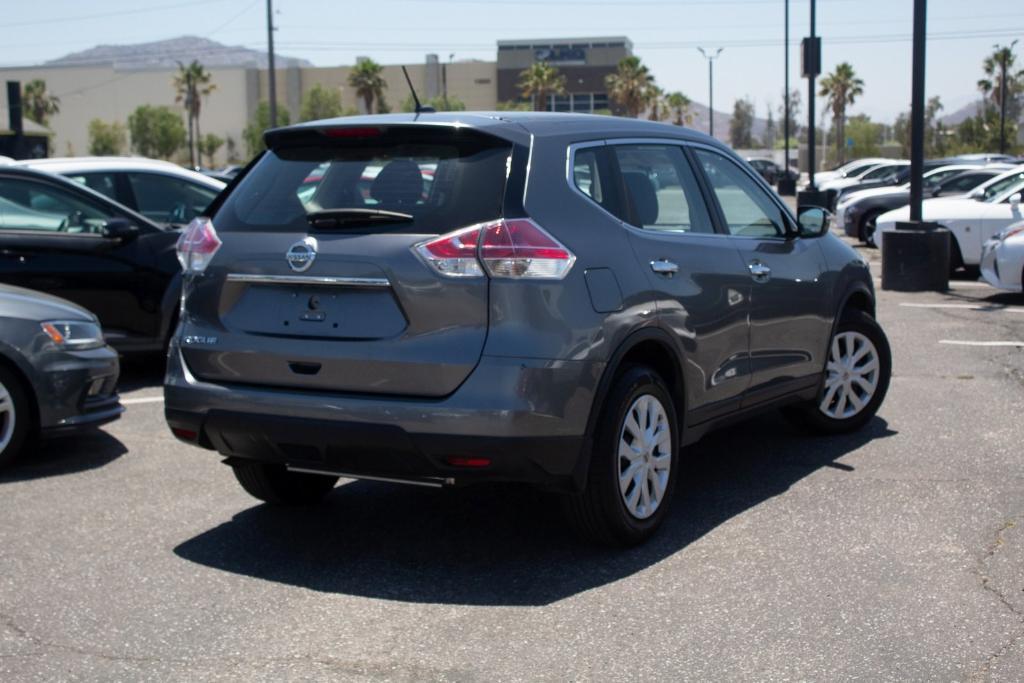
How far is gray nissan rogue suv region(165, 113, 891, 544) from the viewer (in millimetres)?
4820

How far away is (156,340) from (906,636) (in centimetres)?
652

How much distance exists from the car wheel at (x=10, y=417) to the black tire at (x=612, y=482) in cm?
330

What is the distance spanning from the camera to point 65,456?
7383 mm

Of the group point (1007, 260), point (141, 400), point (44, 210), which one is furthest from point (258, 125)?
point (141, 400)

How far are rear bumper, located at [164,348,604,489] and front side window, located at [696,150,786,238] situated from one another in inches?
70.8

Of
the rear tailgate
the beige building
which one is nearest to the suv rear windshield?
the rear tailgate

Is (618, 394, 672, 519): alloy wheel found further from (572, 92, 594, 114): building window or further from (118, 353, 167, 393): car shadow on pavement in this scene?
(572, 92, 594, 114): building window

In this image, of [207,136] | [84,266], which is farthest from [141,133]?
[84,266]

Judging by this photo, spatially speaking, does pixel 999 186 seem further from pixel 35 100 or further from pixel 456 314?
pixel 35 100

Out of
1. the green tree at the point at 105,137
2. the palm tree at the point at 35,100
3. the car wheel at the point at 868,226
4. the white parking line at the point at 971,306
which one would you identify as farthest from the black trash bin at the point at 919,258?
the green tree at the point at 105,137

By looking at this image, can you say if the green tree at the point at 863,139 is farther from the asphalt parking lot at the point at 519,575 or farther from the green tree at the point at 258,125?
the asphalt parking lot at the point at 519,575

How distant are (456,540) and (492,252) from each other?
147 cm

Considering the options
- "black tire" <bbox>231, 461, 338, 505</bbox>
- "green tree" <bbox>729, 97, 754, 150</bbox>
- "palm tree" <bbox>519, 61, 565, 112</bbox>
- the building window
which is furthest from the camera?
"green tree" <bbox>729, 97, 754, 150</bbox>

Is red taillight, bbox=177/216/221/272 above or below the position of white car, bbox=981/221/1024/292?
above
